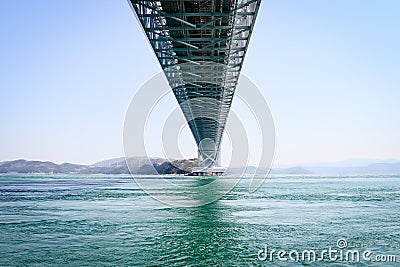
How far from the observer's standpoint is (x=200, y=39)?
20766 mm

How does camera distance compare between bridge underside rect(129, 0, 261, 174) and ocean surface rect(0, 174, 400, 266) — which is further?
bridge underside rect(129, 0, 261, 174)

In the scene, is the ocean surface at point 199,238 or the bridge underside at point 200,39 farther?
the bridge underside at point 200,39

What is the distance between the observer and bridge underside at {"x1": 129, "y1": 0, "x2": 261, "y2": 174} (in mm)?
17453

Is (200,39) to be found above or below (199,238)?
above

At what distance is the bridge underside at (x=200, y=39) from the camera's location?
17.5m

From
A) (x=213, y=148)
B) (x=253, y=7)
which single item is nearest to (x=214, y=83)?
(x=253, y=7)

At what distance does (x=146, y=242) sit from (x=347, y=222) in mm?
8363

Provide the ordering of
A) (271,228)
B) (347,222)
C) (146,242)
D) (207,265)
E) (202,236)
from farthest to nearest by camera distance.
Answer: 1. (347,222)
2. (271,228)
3. (202,236)
4. (146,242)
5. (207,265)

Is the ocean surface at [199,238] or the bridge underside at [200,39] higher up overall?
the bridge underside at [200,39]

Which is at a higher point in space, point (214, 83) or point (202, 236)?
point (214, 83)

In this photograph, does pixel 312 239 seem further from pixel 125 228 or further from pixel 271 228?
pixel 125 228

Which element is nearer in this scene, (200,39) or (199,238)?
(199,238)

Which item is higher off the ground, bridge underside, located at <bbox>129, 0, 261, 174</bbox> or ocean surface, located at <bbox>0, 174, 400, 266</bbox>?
bridge underside, located at <bbox>129, 0, 261, 174</bbox>

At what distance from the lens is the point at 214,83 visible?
30.1m
